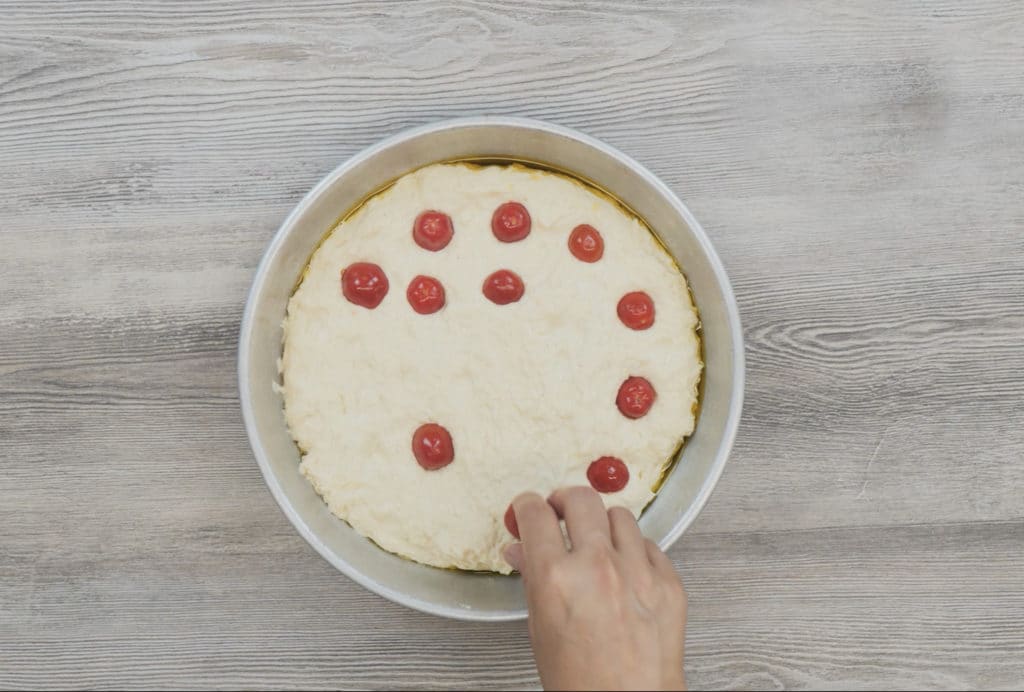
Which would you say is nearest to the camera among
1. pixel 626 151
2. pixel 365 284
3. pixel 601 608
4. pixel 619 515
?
pixel 601 608

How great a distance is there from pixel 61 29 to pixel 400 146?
793 millimetres

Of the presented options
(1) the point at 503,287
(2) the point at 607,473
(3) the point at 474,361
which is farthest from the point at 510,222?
(2) the point at 607,473

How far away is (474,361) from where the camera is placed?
142cm

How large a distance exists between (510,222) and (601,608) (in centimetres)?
70

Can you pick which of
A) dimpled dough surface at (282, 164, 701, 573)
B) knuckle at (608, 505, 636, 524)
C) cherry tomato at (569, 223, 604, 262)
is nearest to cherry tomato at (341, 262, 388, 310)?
dimpled dough surface at (282, 164, 701, 573)

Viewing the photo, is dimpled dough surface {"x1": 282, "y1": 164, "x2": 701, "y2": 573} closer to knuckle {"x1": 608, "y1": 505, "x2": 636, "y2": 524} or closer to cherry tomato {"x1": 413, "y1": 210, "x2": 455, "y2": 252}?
cherry tomato {"x1": 413, "y1": 210, "x2": 455, "y2": 252}

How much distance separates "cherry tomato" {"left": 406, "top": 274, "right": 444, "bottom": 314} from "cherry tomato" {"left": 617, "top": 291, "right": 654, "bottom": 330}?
347mm

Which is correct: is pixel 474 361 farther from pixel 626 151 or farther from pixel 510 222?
pixel 626 151

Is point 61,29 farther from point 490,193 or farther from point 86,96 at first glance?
point 490,193

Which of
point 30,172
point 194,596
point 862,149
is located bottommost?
point 194,596

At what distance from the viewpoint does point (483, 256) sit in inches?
55.8

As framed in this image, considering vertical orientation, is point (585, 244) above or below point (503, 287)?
above

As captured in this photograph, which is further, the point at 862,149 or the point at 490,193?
the point at 862,149

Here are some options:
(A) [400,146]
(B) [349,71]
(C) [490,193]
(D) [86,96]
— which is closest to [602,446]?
(C) [490,193]
